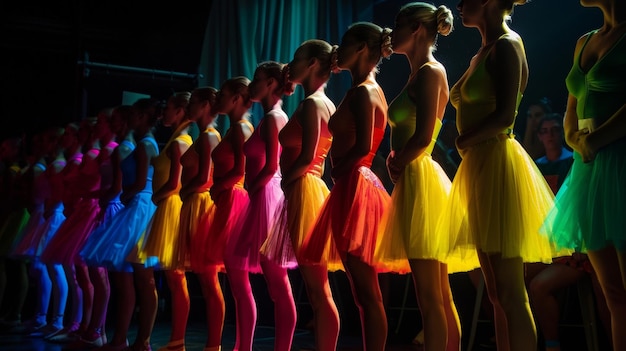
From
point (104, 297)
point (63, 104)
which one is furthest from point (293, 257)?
point (63, 104)

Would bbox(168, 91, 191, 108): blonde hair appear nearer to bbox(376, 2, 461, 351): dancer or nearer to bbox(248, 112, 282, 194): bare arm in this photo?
bbox(248, 112, 282, 194): bare arm

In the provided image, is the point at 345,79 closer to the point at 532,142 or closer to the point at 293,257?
the point at 532,142

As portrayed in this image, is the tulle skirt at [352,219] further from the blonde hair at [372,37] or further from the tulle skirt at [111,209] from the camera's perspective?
the tulle skirt at [111,209]

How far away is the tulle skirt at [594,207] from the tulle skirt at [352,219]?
71 cm

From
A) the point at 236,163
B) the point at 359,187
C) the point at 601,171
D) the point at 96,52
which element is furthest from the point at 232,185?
the point at 96,52

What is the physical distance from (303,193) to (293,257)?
0.29 meters

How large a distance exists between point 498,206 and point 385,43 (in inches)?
39.1

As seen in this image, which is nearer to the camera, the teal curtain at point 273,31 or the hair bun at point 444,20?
the hair bun at point 444,20

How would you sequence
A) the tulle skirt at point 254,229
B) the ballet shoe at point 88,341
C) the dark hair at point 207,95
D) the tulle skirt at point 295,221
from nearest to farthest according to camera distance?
the tulle skirt at point 295,221 → the tulle skirt at point 254,229 → the dark hair at point 207,95 → the ballet shoe at point 88,341

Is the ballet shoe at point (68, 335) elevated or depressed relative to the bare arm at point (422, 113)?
depressed

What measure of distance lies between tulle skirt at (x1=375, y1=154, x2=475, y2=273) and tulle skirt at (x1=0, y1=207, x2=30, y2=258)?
450cm

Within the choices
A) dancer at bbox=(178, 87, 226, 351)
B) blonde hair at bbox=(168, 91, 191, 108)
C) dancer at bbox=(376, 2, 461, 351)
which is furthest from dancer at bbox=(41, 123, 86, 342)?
dancer at bbox=(376, 2, 461, 351)

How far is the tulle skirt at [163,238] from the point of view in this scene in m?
3.83

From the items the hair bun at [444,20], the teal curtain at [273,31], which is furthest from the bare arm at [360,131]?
the teal curtain at [273,31]
